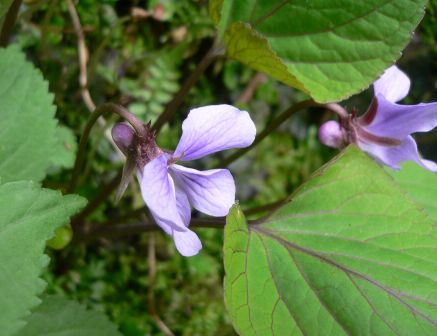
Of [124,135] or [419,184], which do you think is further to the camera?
[419,184]

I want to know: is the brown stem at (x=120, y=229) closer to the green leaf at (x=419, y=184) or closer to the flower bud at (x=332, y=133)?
the flower bud at (x=332, y=133)

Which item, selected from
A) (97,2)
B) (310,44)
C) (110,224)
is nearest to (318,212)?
(310,44)

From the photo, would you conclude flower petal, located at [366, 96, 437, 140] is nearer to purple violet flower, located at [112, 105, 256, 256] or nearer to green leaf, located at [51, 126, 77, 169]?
purple violet flower, located at [112, 105, 256, 256]

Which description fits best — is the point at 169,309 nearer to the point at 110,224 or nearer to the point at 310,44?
the point at 110,224

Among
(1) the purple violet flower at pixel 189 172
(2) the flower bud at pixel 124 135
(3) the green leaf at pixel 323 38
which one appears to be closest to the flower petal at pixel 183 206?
(1) the purple violet flower at pixel 189 172

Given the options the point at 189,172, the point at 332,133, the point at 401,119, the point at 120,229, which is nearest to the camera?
the point at 189,172

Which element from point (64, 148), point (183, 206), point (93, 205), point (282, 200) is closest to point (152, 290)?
point (93, 205)

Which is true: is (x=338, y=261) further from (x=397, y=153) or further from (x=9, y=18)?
(x=9, y=18)
